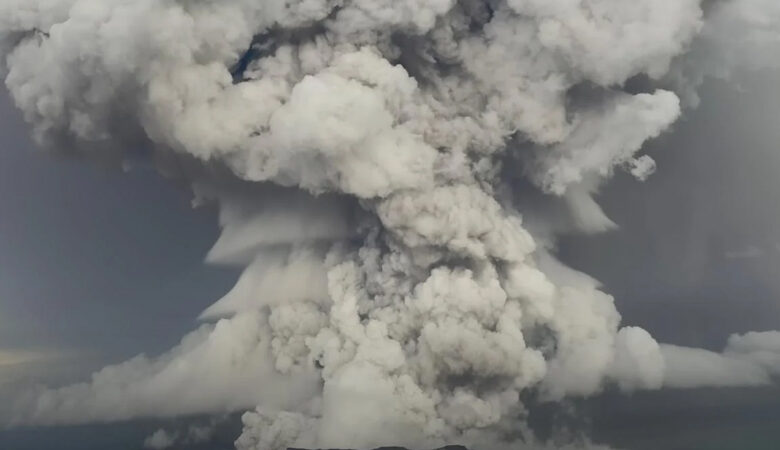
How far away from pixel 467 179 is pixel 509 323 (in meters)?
2.91

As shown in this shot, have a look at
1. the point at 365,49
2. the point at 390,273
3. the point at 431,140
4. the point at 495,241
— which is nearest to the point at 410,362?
the point at 390,273

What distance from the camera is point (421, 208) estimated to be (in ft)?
54.7

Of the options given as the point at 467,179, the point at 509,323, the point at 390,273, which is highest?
the point at 467,179

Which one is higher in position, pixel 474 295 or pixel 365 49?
pixel 365 49

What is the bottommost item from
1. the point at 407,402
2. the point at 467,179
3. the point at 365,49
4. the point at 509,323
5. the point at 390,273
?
the point at 407,402

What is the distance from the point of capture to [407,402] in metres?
16.8

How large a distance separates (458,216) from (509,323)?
2.30m

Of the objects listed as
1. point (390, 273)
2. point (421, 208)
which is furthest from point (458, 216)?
point (390, 273)

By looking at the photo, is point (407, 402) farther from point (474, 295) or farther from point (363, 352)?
point (474, 295)

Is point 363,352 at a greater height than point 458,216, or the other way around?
point 458,216

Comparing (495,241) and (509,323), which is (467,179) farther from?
(509,323)

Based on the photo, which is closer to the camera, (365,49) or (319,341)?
(365,49)

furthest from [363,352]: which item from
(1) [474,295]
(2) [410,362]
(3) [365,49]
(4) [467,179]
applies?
(3) [365,49]

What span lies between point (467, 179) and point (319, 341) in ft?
14.5
